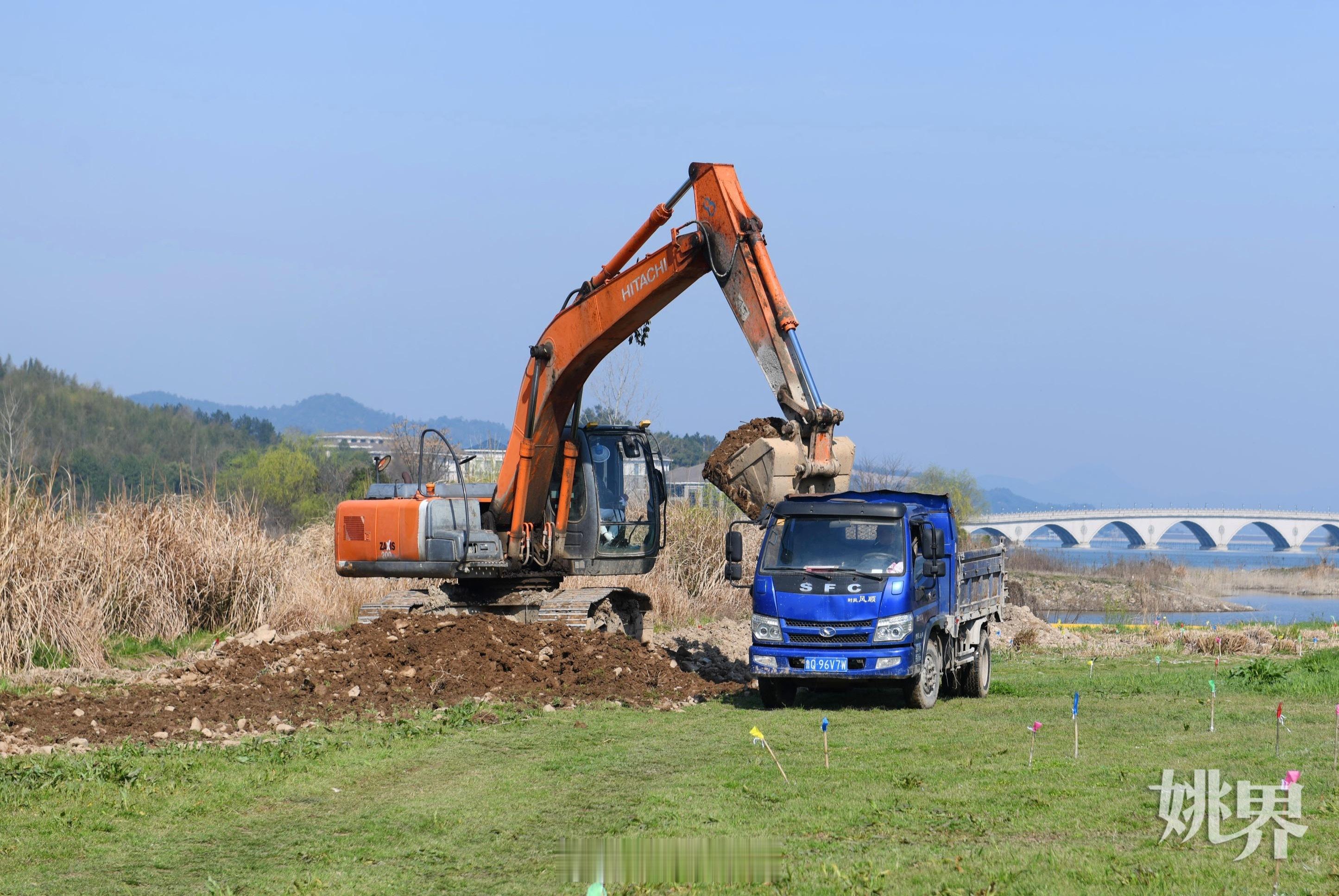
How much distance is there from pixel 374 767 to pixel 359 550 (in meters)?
7.13

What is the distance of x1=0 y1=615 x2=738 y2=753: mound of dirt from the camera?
41.4 ft

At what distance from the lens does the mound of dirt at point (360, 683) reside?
12625mm

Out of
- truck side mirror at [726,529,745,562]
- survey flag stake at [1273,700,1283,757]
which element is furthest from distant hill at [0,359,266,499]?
survey flag stake at [1273,700,1283,757]

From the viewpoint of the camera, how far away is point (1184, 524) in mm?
121312

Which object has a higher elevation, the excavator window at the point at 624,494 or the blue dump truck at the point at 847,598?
the excavator window at the point at 624,494

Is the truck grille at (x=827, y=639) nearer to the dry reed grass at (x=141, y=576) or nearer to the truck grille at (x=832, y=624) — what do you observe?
the truck grille at (x=832, y=624)

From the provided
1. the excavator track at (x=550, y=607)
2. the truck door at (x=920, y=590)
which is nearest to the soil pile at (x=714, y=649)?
the excavator track at (x=550, y=607)

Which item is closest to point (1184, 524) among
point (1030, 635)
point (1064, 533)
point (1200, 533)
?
point (1200, 533)

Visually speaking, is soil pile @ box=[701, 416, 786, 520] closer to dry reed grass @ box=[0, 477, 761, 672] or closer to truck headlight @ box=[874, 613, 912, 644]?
truck headlight @ box=[874, 613, 912, 644]

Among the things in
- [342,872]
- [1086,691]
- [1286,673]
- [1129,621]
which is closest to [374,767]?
[342,872]

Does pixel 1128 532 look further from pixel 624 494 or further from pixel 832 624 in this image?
pixel 832 624

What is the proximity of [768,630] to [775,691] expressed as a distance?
783 millimetres

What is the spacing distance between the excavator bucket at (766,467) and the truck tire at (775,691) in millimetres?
1804

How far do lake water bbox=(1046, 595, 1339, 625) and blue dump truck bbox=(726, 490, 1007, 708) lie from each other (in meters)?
20.1
